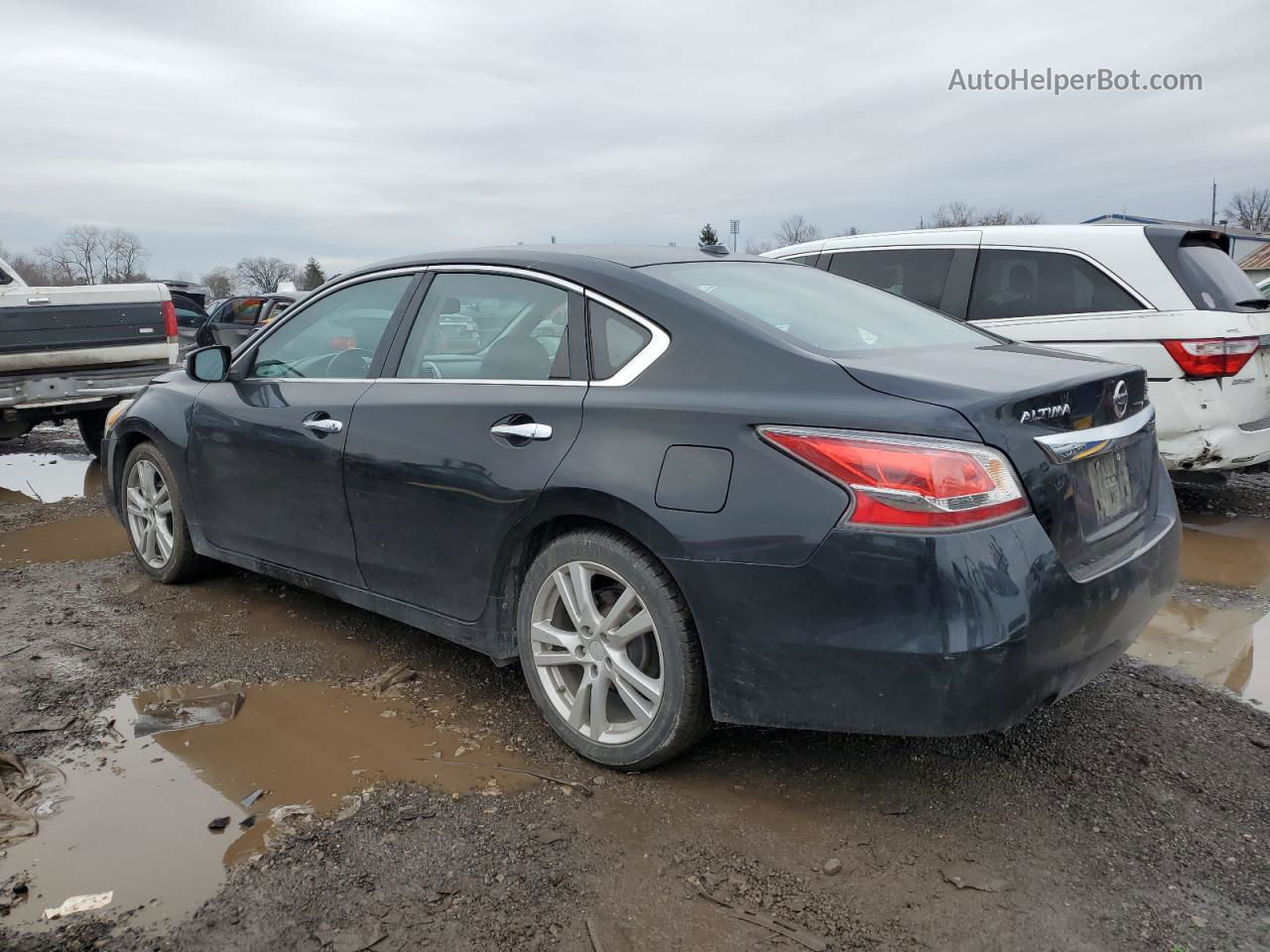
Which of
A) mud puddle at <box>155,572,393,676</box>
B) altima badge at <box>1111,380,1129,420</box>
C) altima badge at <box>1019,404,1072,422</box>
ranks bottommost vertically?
mud puddle at <box>155,572,393,676</box>

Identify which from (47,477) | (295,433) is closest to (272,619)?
(295,433)

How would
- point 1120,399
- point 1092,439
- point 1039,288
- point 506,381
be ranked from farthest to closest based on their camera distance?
1. point 1039,288
2. point 506,381
3. point 1120,399
4. point 1092,439

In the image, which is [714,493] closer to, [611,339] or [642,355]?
[642,355]

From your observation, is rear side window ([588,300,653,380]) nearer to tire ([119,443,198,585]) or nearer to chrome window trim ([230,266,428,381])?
chrome window trim ([230,266,428,381])

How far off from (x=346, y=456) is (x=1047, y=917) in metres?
2.65

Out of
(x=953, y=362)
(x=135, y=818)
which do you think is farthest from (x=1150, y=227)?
(x=135, y=818)

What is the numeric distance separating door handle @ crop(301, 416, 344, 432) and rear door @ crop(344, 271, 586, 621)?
0.10 meters

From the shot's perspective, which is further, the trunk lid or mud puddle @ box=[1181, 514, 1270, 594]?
mud puddle @ box=[1181, 514, 1270, 594]

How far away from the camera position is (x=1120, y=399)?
2924mm

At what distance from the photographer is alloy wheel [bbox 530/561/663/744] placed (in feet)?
9.50

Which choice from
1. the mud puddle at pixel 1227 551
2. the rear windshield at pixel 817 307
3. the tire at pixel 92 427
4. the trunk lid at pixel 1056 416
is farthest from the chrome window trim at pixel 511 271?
the tire at pixel 92 427

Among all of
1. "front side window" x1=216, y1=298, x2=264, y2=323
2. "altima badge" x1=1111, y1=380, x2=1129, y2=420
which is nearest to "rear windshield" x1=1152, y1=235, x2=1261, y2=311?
"altima badge" x1=1111, y1=380, x2=1129, y2=420

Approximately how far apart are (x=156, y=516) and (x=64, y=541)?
162 centimetres

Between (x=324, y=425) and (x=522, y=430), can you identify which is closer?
(x=522, y=430)
